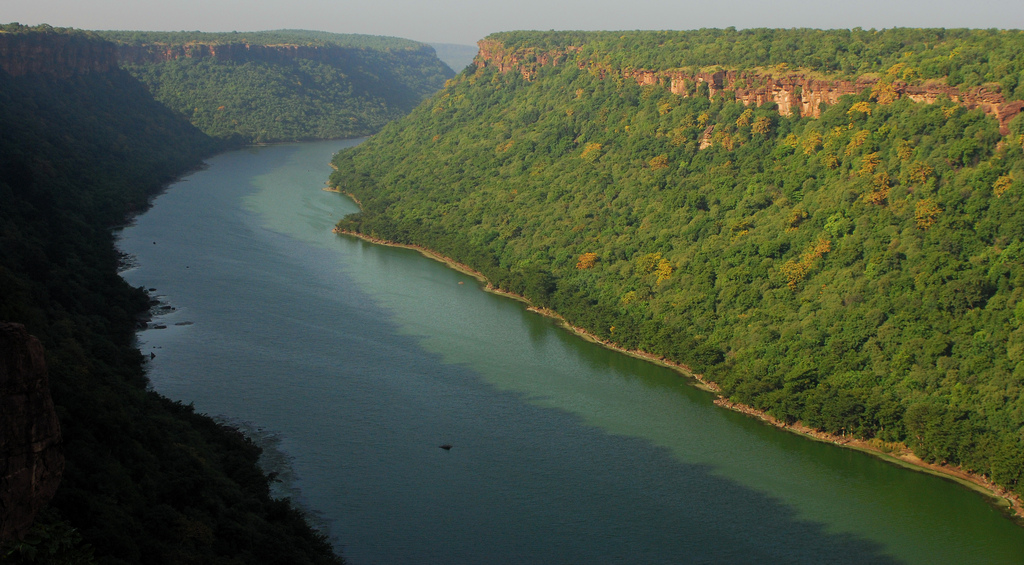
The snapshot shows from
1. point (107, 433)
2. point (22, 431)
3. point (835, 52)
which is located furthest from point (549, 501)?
point (835, 52)

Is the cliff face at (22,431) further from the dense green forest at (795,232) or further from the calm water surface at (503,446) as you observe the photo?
the dense green forest at (795,232)

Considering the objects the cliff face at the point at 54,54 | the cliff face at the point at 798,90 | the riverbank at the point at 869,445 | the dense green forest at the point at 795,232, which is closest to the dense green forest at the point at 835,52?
the dense green forest at the point at 795,232

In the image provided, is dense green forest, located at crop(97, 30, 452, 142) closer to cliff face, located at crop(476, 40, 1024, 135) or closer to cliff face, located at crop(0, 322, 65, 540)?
cliff face, located at crop(476, 40, 1024, 135)

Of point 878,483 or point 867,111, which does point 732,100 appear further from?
point 878,483

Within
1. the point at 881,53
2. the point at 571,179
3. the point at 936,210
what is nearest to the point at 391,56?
the point at 571,179

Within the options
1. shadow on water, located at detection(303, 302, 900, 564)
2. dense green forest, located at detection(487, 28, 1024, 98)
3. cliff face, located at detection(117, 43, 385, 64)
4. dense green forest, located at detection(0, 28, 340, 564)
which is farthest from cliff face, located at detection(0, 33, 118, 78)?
shadow on water, located at detection(303, 302, 900, 564)
